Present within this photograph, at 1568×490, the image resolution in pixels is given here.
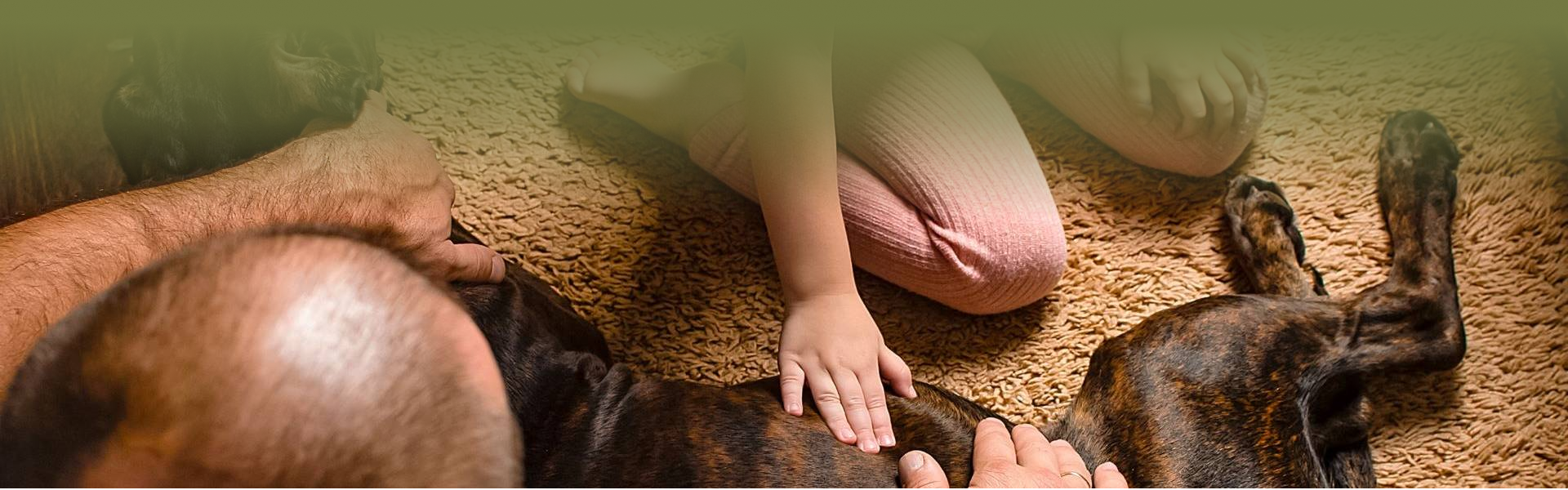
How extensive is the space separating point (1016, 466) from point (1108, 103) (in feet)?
2.12

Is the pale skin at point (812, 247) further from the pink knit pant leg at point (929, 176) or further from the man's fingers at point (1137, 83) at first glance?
the man's fingers at point (1137, 83)

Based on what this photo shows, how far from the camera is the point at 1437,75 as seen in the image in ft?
4.59

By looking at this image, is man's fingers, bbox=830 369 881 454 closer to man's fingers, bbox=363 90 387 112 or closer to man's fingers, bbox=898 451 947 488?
man's fingers, bbox=898 451 947 488

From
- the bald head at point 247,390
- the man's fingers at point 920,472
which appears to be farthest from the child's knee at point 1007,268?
the bald head at point 247,390

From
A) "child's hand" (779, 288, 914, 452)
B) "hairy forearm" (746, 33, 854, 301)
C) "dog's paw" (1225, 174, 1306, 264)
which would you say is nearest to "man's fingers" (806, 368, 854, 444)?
"child's hand" (779, 288, 914, 452)

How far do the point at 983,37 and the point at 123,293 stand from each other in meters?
1.21

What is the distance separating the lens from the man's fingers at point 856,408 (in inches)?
40.0

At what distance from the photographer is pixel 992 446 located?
3.40 ft

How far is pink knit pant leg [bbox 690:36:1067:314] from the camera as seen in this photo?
126cm

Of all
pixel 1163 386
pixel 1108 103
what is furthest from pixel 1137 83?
pixel 1163 386

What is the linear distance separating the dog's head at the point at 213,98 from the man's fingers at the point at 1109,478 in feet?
3.63

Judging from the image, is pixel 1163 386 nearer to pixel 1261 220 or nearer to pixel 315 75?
pixel 1261 220

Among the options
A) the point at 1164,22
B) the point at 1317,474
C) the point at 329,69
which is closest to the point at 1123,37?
the point at 1164,22

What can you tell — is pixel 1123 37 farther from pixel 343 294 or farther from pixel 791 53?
pixel 343 294
